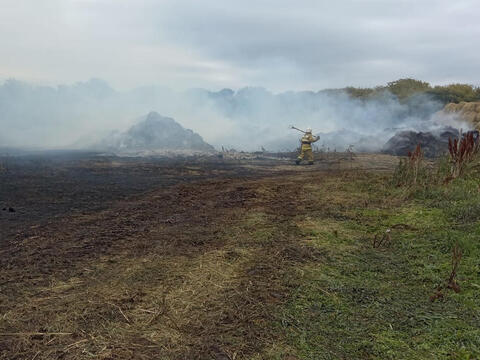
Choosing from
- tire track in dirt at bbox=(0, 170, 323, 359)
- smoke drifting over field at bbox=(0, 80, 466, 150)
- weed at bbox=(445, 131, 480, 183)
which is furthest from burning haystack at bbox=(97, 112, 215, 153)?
tire track in dirt at bbox=(0, 170, 323, 359)

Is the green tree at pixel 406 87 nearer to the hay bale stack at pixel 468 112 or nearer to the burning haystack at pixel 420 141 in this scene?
the hay bale stack at pixel 468 112

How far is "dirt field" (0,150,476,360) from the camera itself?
110 inches

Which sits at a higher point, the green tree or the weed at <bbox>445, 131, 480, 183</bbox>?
the green tree

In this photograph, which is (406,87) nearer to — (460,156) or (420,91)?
(420,91)

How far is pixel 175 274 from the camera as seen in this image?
4.05m

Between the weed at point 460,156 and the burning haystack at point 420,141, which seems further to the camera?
the burning haystack at point 420,141

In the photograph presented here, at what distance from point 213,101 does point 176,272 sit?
5214cm

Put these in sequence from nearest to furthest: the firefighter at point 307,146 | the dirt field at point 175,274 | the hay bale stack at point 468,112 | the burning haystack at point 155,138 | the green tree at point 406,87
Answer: the dirt field at point 175,274, the firefighter at point 307,146, the hay bale stack at point 468,112, the burning haystack at point 155,138, the green tree at point 406,87

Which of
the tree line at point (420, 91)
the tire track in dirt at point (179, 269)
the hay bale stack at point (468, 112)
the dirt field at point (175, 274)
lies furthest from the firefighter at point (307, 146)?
the tree line at point (420, 91)

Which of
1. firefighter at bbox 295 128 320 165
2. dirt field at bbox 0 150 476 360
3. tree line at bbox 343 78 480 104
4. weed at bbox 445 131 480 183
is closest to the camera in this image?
dirt field at bbox 0 150 476 360

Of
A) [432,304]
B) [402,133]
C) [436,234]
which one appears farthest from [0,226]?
[402,133]

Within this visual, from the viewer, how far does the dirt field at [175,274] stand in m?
2.79

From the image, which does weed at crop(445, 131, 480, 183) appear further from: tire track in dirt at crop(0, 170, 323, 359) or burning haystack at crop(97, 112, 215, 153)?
burning haystack at crop(97, 112, 215, 153)

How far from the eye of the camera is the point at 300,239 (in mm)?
5211
